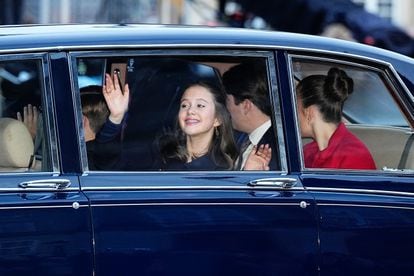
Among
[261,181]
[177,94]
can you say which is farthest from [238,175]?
[177,94]

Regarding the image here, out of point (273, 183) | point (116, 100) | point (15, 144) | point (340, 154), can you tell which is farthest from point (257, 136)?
point (15, 144)

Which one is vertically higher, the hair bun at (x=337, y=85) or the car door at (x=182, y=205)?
the hair bun at (x=337, y=85)

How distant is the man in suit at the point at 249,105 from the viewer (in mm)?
4449

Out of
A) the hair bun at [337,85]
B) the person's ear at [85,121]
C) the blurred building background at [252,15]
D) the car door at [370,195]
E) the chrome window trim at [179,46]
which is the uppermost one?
the blurred building background at [252,15]

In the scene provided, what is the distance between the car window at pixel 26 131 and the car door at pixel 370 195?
102 centimetres

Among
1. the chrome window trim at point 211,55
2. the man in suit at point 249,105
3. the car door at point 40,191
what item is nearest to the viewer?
the car door at point 40,191

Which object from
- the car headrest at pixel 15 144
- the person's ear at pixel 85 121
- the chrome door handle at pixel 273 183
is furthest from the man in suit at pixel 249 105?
the car headrest at pixel 15 144

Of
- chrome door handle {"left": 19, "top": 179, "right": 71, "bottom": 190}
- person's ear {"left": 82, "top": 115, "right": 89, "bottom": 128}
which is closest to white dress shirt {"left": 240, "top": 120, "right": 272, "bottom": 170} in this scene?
person's ear {"left": 82, "top": 115, "right": 89, "bottom": 128}

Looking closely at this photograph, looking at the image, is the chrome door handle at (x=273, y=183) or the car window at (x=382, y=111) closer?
the chrome door handle at (x=273, y=183)

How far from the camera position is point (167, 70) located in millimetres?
4391

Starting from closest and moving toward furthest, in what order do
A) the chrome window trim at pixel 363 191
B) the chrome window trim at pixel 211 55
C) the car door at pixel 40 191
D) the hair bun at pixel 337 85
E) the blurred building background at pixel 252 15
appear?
the car door at pixel 40 191
the chrome window trim at pixel 211 55
the chrome window trim at pixel 363 191
the hair bun at pixel 337 85
the blurred building background at pixel 252 15

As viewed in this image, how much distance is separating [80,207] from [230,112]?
2.65ft

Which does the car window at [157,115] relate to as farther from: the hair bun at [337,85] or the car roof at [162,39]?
the hair bun at [337,85]

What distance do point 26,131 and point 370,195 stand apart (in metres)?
1.39
